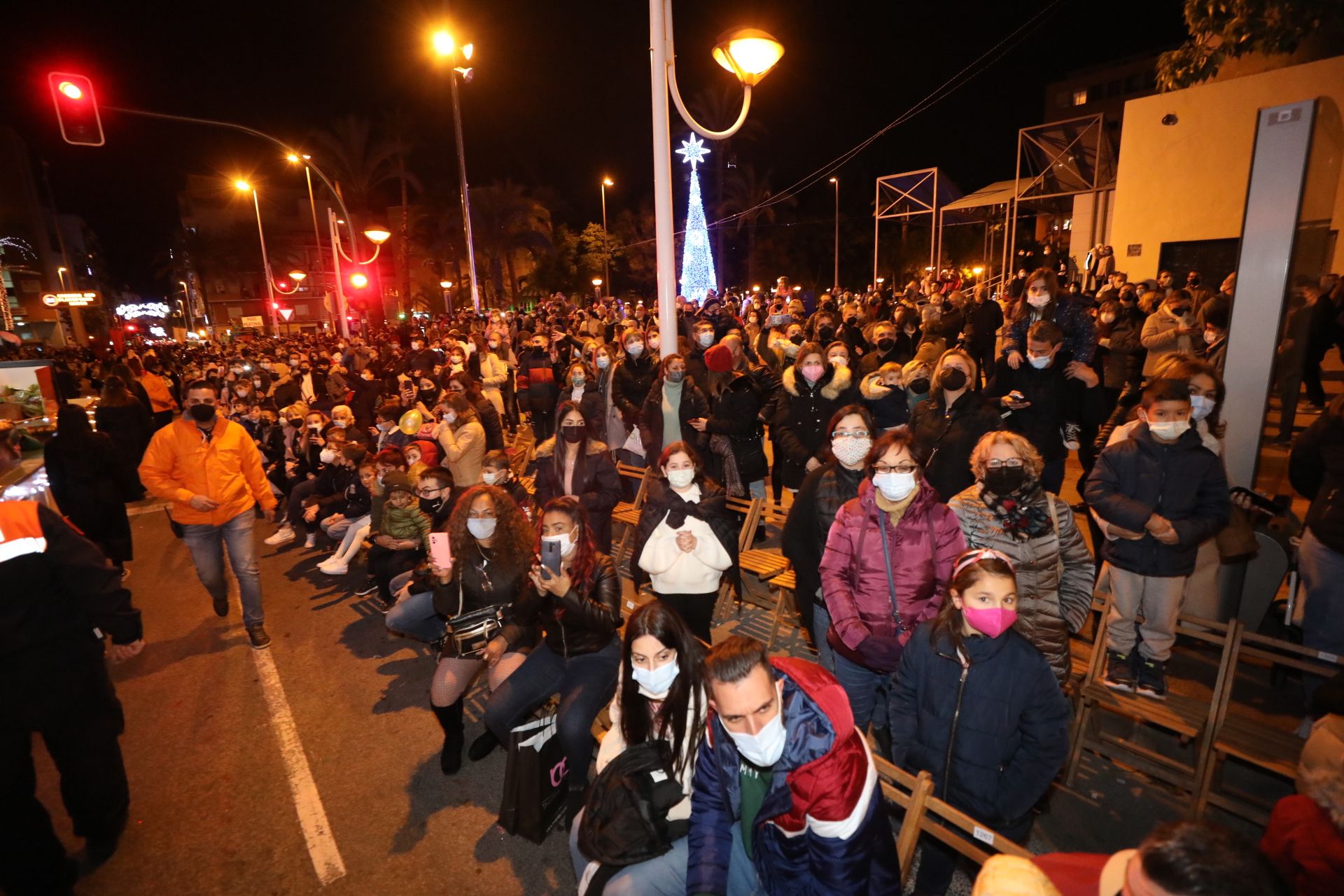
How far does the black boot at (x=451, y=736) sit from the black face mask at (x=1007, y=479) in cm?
341

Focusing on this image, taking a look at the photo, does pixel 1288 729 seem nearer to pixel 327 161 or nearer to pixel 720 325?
pixel 720 325

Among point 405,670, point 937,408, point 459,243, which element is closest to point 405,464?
point 405,670

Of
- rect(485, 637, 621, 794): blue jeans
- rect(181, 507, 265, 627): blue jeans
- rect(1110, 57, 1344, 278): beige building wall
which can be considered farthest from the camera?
rect(1110, 57, 1344, 278): beige building wall

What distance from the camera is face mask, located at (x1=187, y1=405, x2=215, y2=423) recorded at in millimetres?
5613

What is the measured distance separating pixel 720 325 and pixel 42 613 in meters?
8.49

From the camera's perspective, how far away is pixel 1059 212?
24438 mm

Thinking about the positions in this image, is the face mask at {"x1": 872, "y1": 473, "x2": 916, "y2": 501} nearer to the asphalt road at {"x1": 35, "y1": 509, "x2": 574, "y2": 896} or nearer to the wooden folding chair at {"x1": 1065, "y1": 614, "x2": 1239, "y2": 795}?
the wooden folding chair at {"x1": 1065, "y1": 614, "x2": 1239, "y2": 795}

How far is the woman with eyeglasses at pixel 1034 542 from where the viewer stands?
3.33 m

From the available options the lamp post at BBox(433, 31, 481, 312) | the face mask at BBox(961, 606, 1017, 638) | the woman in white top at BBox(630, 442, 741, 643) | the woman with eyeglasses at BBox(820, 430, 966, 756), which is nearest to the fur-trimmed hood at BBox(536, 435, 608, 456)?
the woman in white top at BBox(630, 442, 741, 643)

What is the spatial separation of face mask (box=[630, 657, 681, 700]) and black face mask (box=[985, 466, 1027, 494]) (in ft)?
6.15

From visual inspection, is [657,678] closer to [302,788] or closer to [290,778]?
[302,788]

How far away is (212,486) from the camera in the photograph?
18.5ft

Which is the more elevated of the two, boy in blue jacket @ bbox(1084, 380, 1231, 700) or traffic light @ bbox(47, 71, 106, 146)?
traffic light @ bbox(47, 71, 106, 146)

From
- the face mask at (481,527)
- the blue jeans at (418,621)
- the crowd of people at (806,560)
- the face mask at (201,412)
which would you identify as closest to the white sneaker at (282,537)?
the crowd of people at (806,560)
